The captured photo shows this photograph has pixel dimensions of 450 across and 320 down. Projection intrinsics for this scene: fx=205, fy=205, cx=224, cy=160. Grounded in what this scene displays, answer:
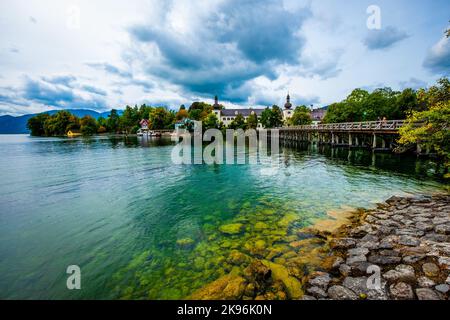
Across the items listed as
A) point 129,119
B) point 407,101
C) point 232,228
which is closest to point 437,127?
point 232,228

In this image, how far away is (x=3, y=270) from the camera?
19.9ft

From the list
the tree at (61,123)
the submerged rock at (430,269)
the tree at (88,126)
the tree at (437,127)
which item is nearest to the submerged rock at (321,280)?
the submerged rock at (430,269)

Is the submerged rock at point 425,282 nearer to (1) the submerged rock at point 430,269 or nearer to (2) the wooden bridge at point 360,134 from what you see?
(1) the submerged rock at point 430,269

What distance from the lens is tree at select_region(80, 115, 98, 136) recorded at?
387ft

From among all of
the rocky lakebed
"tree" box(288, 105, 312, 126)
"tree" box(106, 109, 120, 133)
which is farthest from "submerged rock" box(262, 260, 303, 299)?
"tree" box(106, 109, 120, 133)

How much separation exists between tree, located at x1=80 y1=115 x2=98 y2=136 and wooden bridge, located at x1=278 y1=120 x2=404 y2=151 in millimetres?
110728

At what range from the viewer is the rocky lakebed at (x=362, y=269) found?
Result: 14.2 ft

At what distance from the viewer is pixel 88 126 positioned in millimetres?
119938

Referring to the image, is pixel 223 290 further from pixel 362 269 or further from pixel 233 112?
pixel 233 112
